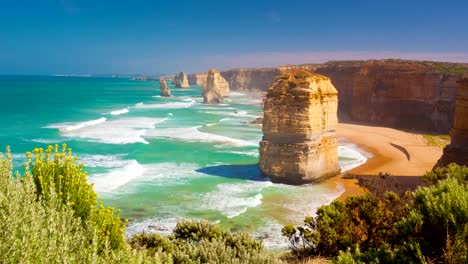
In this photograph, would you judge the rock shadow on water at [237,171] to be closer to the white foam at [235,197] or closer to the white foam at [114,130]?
the white foam at [235,197]

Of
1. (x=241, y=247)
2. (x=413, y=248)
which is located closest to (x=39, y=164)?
(x=241, y=247)

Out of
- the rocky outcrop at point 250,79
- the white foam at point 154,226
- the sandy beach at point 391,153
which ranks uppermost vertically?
the rocky outcrop at point 250,79

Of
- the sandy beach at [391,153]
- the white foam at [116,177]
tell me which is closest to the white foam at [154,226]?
the white foam at [116,177]

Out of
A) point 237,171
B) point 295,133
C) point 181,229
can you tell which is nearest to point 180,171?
point 237,171

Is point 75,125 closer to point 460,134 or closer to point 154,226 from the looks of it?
point 154,226

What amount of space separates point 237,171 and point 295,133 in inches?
233

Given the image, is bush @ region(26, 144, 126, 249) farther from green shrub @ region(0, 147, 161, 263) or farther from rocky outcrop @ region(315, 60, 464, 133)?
rocky outcrop @ region(315, 60, 464, 133)

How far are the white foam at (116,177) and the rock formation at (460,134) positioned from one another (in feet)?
65.2

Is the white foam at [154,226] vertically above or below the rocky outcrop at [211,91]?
below

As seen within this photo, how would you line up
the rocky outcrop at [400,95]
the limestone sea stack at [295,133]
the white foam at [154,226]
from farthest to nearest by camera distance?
the rocky outcrop at [400,95] < the limestone sea stack at [295,133] < the white foam at [154,226]

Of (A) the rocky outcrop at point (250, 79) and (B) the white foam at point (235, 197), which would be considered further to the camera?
(A) the rocky outcrop at point (250, 79)

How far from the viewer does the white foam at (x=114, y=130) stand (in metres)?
43.6

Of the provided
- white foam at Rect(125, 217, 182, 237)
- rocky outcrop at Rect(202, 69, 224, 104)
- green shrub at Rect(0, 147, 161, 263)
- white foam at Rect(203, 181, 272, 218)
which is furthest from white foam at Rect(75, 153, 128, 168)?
rocky outcrop at Rect(202, 69, 224, 104)

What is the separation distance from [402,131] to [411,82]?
26.3 feet
